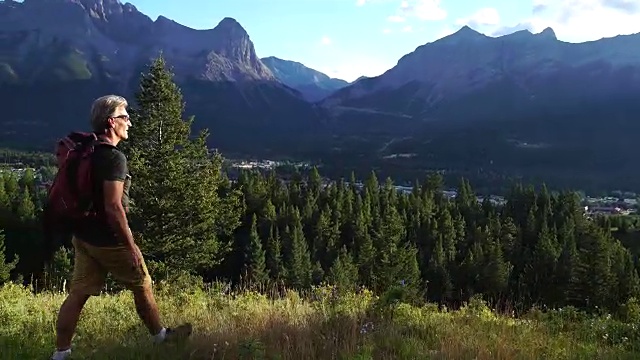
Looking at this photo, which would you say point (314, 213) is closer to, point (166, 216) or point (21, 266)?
point (21, 266)

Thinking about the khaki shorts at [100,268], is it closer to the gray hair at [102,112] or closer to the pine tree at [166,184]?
the gray hair at [102,112]

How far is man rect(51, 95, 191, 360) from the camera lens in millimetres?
4202

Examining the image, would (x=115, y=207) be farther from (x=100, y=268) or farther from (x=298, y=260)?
(x=298, y=260)

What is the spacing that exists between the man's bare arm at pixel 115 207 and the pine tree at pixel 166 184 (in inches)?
752

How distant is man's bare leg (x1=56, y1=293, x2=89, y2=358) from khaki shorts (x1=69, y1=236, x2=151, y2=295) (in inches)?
3.1

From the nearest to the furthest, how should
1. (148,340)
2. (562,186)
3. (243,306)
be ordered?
1. (148,340)
2. (243,306)
3. (562,186)

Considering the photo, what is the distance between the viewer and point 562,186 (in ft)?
474

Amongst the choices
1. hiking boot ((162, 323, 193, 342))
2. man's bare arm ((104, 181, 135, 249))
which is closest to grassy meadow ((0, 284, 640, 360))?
hiking boot ((162, 323, 193, 342))

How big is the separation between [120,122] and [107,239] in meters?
0.91

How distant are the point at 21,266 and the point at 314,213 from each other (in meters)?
27.2

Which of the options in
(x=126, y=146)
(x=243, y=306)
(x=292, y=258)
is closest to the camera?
(x=243, y=306)

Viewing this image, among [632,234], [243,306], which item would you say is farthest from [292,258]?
[632,234]

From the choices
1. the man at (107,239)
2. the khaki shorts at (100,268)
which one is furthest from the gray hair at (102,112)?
the khaki shorts at (100,268)

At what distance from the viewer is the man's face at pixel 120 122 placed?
14.5 feet
